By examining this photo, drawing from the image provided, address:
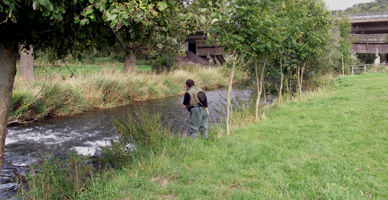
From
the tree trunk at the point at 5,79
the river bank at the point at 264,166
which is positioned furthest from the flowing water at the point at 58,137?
the tree trunk at the point at 5,79

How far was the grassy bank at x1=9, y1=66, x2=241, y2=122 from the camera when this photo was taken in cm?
1223

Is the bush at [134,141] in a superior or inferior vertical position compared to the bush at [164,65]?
inferior

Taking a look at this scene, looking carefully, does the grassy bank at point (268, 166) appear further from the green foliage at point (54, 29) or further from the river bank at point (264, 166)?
the green foliage at point (54, 29)

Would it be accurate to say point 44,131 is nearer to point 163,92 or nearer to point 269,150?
point 269,150

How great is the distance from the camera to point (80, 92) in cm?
1511

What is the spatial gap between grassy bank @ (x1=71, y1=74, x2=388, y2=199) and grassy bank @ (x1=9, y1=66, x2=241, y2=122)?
251 inches

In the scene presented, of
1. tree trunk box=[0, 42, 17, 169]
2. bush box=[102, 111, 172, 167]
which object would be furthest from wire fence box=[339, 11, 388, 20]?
tree trunk box=[0, 42, 17, 169]

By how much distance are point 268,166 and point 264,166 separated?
87 millimetres

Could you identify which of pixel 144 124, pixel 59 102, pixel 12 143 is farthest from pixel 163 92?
pixel 144 124

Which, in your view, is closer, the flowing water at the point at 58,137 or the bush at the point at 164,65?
the flowing water at the point at 58,137

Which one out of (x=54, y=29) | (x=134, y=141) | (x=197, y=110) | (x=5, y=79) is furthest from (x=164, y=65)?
(x=54, y=29)

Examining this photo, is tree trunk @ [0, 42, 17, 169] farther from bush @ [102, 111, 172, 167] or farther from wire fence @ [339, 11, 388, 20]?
wire fence @ [339, 11, 388, 20]

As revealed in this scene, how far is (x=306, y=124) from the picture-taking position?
343 inches

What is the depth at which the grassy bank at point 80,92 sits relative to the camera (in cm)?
1223
